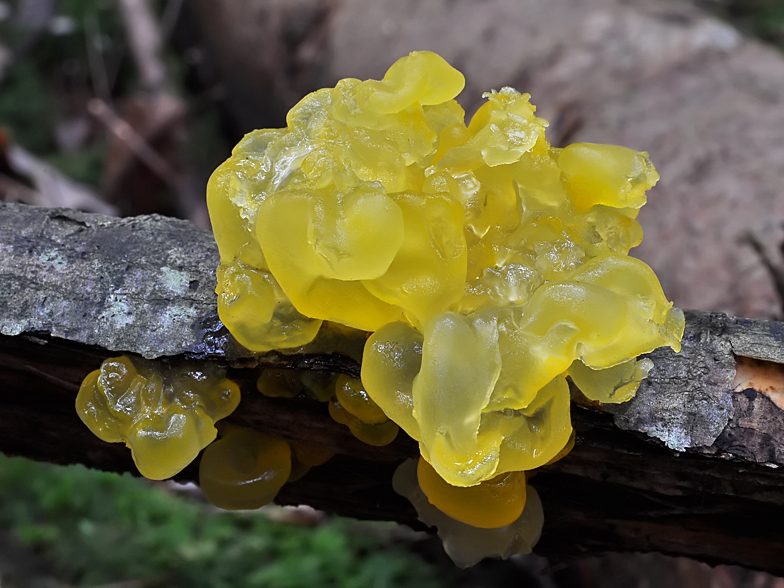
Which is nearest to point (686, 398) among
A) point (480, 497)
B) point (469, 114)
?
point (480, 497)

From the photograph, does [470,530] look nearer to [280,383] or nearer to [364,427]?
[364,427]

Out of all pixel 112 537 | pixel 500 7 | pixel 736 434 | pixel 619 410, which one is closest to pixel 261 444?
pixel 619 410

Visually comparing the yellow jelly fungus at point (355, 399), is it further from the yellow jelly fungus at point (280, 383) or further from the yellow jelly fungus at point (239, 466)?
the yellow jelly fungus at point (239, 466)

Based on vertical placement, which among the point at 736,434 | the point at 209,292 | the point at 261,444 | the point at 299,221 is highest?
the point at 299,221

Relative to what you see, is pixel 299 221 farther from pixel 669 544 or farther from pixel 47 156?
pixel 47 156

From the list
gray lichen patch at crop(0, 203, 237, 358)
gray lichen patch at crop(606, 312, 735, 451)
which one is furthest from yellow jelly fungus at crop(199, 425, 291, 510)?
gray lichen patch at crop(606, 312, 735, 451)
